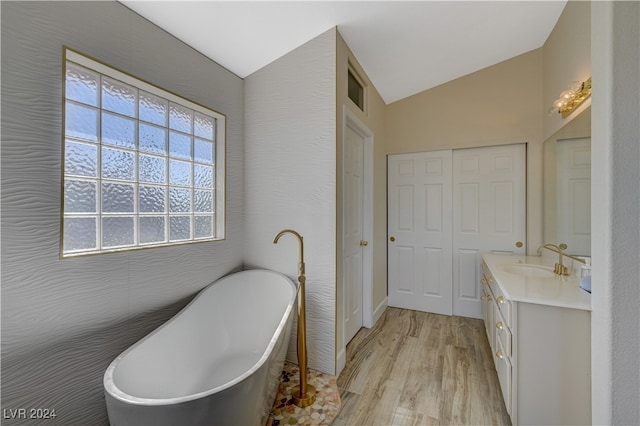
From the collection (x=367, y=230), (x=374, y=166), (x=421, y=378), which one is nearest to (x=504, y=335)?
(x=421, y=378)

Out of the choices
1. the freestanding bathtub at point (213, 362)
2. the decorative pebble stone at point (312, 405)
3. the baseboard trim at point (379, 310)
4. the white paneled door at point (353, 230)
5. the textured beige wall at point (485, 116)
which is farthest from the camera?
the baseboard trim at point (379, 310)

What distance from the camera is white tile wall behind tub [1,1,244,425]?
1.10m

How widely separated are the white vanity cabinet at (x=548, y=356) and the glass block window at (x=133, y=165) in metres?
2.10

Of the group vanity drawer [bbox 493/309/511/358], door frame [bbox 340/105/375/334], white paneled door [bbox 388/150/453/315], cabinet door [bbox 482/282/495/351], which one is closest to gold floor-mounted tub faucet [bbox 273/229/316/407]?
Answer: door frame [bbox 340/105/375/334]

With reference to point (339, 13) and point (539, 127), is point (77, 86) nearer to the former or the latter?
point (339, 13)

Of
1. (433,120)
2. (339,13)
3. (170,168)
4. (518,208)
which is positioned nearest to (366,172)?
(433,120)

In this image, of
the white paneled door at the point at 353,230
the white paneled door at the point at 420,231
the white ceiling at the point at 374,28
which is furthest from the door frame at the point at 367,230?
the white ceiling at the point at 374,28

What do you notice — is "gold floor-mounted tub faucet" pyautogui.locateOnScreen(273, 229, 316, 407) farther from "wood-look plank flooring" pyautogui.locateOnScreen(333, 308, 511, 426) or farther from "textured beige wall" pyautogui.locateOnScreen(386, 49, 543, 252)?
"textured beige wall" pyautogui.locateOnScreen(386, 49, 543, 252)

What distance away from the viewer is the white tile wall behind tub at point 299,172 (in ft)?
6.35

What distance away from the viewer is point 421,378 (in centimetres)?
192

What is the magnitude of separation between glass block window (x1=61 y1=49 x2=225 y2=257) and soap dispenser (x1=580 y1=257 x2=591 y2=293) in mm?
2436

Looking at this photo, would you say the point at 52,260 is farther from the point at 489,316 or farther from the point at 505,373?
the point at 489,316

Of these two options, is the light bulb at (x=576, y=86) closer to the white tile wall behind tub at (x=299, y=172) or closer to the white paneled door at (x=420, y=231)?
the white paneled door at (x=420, y=231)

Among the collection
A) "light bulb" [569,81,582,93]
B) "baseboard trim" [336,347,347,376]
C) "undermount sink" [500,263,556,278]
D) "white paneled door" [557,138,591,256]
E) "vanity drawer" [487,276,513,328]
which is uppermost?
"light bulb" [569,81,582,93]
